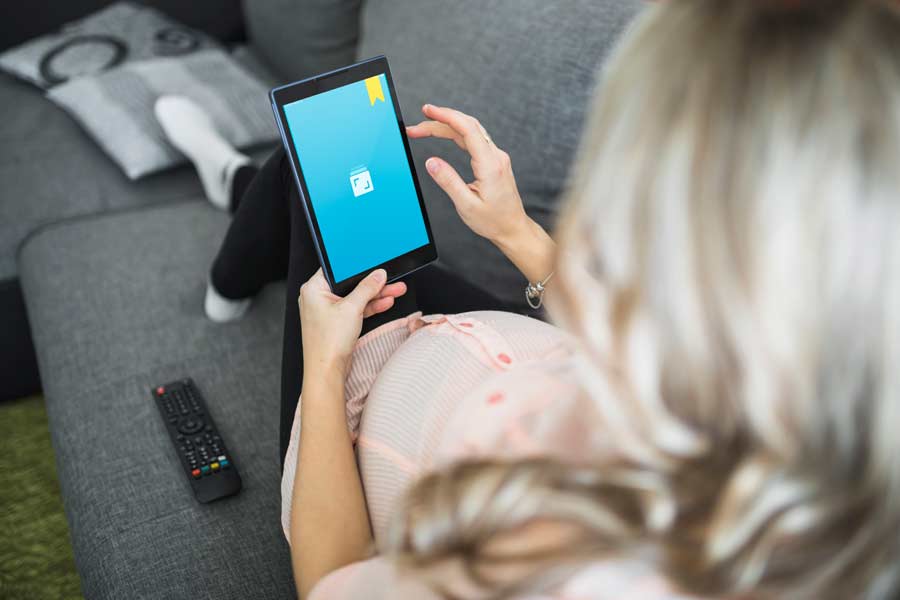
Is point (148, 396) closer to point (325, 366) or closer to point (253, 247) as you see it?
point (253, 247)

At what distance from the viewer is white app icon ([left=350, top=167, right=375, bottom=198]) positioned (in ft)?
Result: 3.22

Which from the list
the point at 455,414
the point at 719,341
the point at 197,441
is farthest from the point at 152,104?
the point at 719,341

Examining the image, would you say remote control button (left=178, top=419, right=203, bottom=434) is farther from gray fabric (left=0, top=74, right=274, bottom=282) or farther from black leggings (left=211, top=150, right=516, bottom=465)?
gray fabric (left=0, top=74, right=274, bottom=282)

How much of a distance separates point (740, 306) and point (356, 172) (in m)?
0.63

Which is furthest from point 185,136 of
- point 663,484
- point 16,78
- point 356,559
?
point 663,484

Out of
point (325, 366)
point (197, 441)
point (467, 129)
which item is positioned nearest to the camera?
point (325, 366)

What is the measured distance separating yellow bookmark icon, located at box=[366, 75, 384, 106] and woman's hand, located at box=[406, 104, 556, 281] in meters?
0.06

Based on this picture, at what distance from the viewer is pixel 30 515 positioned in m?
1.39

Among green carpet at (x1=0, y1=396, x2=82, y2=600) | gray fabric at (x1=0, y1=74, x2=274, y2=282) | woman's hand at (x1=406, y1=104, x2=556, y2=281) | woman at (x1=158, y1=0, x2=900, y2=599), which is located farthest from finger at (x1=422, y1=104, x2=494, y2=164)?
green carpet at (x1=0, y1=396, x2=82, y2=600)

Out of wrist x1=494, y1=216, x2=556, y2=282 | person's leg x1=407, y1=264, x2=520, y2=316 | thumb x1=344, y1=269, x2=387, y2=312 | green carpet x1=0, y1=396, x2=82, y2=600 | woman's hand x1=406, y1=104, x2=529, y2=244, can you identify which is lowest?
green carpet x1=0, y1=396, x2=82, y2=600

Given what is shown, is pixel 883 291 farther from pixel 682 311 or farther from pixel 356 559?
pixel 356 559

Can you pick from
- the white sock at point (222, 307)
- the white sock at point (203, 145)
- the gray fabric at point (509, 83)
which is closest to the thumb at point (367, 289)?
the gray fabric at point (509, 83)

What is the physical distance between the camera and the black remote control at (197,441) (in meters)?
1.03

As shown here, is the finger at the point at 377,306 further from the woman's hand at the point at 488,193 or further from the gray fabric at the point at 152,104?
the gray fabric at the point at 152,104
